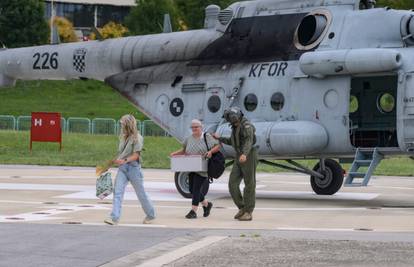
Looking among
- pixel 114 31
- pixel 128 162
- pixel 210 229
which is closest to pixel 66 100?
pixel 114 31

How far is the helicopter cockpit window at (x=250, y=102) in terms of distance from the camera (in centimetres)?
2028

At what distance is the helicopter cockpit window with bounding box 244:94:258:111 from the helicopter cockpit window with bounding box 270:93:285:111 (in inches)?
16.7

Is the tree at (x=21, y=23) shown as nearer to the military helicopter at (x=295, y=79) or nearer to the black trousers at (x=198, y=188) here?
the military helicopter at (x=295, y=79)

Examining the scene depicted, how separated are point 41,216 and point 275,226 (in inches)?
154

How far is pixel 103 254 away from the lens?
11.7m

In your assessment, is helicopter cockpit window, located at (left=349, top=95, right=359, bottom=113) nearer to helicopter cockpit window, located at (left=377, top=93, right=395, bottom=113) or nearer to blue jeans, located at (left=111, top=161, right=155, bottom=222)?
helicopter cockpit window, located at (left=377, top=93, right=395, bottom=113)

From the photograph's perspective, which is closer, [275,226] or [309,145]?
[275,226]

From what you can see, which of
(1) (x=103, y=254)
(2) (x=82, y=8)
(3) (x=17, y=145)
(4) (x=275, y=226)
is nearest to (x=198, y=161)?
(4) (x=275, y=226)

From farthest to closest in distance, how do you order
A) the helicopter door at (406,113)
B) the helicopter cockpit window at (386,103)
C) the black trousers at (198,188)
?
the helicopter cockpit window at (386,103) < the helicopter door at (406,113) < the black trousers at (198,188)

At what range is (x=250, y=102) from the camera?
801 inches

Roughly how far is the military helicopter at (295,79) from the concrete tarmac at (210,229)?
118 centimetres

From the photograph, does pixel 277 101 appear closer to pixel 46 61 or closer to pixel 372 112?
pixel 372 112

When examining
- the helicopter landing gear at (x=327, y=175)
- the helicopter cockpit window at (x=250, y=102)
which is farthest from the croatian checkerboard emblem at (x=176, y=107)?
the helicopter landing gear at (x=327, y=175)

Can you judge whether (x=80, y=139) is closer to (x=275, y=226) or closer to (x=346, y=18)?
(x=346, y=18)
